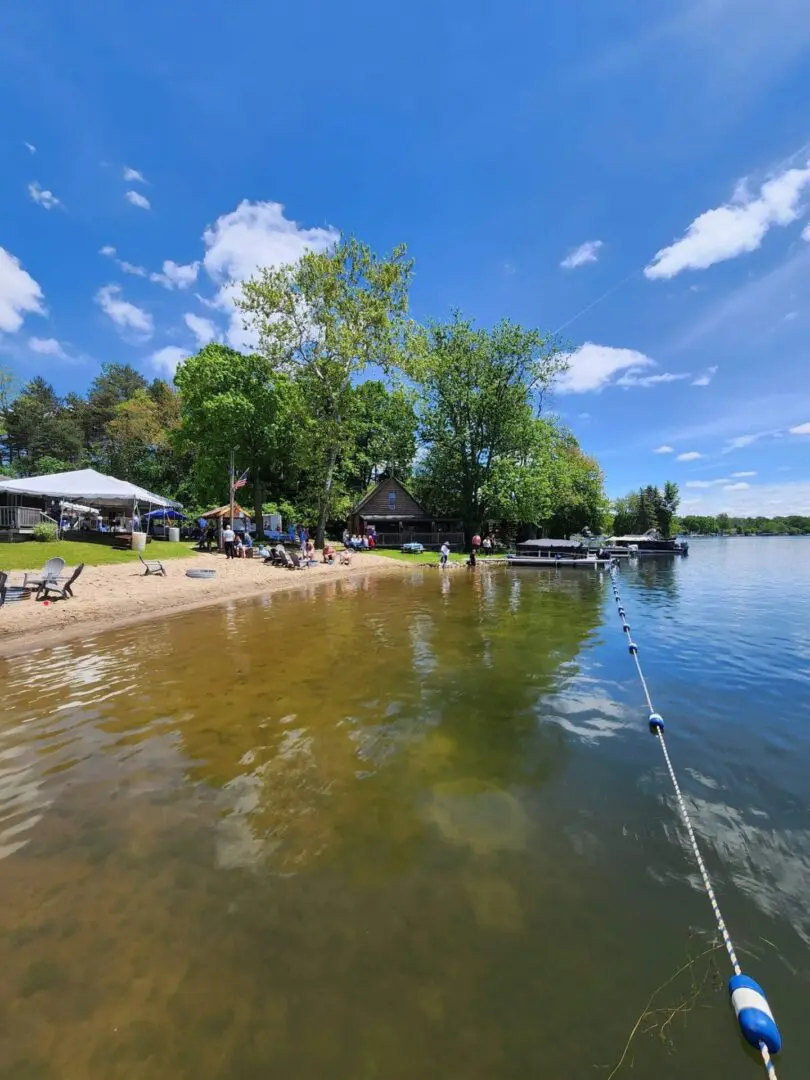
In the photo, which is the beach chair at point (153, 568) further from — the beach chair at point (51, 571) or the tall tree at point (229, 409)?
the tall tree at point (229, 409)

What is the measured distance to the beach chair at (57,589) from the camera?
45.6ft

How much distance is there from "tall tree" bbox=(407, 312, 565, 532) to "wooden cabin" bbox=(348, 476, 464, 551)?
3.59 meters

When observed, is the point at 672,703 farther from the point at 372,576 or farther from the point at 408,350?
the point at 408,350

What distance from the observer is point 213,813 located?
4.70m

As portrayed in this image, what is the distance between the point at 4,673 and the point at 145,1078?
30.7ft

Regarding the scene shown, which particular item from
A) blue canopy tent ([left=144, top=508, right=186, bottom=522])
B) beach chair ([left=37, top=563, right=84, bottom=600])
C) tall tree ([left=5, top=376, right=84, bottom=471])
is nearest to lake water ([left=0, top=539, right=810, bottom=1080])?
beach chair ([left=37, top=563, right=84, bottom=600])

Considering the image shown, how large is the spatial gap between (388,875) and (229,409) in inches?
1461

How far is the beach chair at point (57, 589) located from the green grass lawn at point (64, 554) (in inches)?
173

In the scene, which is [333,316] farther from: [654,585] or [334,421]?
[654,585]

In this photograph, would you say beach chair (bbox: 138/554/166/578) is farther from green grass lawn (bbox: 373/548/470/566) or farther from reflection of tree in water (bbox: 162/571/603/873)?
green grass lawn (bbox: 373/548/470/566)

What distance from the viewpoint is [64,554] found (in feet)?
69.9

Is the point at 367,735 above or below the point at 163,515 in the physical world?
below

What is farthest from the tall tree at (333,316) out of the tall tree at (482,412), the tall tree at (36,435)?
the tall tree at (36,435)

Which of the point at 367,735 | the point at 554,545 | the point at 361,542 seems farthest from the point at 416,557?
the point at 367,735
